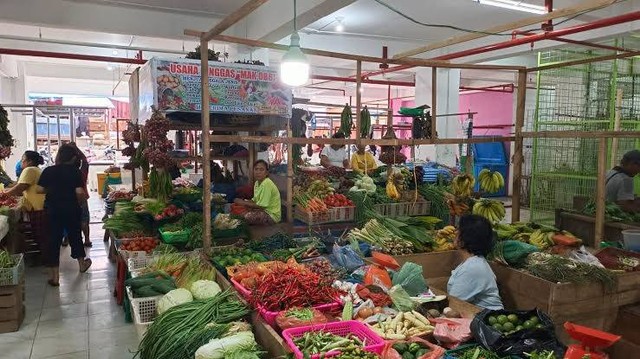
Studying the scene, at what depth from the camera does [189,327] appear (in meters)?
3.07

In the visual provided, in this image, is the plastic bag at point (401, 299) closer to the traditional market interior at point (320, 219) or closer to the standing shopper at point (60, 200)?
the traditional market interior at point (320, 219)

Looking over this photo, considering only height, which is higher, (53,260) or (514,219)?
(514,219)

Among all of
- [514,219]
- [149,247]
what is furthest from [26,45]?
[514,219]

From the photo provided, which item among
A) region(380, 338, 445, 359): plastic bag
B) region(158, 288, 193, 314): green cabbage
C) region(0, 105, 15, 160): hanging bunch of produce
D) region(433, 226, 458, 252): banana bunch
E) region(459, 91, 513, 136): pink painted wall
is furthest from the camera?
region(459, 91, 513, 136): pink painted wall

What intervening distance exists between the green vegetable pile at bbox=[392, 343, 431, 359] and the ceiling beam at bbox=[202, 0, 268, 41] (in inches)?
87.3

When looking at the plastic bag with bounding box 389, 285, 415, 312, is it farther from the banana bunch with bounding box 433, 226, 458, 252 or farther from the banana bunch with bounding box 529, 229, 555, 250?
the banana bunch with bounding box 529, 229, 555, 250

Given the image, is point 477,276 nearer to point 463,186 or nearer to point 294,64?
point 294,64

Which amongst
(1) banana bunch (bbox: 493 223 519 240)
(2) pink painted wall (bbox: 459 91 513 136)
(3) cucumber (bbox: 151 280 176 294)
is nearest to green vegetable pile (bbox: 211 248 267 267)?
(3) cucumber (bbox: 151 280 176 294)

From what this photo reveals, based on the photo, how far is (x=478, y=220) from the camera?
395 centimetres

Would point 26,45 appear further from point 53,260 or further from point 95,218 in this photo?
point 53,260

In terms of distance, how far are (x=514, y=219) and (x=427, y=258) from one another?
6.75ft

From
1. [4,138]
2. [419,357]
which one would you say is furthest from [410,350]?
[4,138]

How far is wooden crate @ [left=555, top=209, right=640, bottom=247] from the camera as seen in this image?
5691mm

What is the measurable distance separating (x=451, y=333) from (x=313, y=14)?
4743 millimetres
